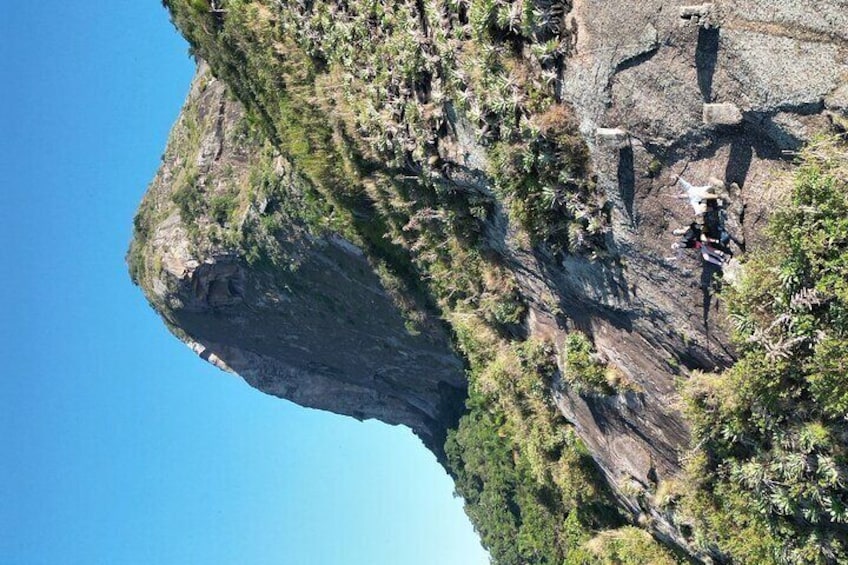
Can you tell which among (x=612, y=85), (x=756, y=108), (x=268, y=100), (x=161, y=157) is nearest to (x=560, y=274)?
(x=612, y=85)

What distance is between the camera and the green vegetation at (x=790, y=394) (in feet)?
33.4

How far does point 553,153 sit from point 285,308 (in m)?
35.5

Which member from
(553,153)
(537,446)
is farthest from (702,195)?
(537,446)

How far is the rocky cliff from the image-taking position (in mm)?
11305

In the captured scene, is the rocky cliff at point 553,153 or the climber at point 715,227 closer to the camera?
the rocky cliff at point 553,153

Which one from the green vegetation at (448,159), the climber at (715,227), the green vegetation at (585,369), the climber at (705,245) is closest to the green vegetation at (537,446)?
the green vegetation at (448,159)

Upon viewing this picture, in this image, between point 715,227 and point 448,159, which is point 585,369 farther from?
point 715,227

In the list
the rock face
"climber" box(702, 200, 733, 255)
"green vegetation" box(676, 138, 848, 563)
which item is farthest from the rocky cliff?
the rock face

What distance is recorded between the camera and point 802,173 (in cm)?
1026

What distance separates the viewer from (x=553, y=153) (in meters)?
14.4

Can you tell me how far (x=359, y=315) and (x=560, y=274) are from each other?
2692 centimetres

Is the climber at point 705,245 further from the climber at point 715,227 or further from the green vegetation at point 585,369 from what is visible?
the green vegetation at point 585,369

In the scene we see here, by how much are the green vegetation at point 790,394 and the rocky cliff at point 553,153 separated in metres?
0.82

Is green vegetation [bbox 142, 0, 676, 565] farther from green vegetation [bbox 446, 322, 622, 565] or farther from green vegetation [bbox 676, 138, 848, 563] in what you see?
green vegetation [bbox 676, 138, 848, 563]
